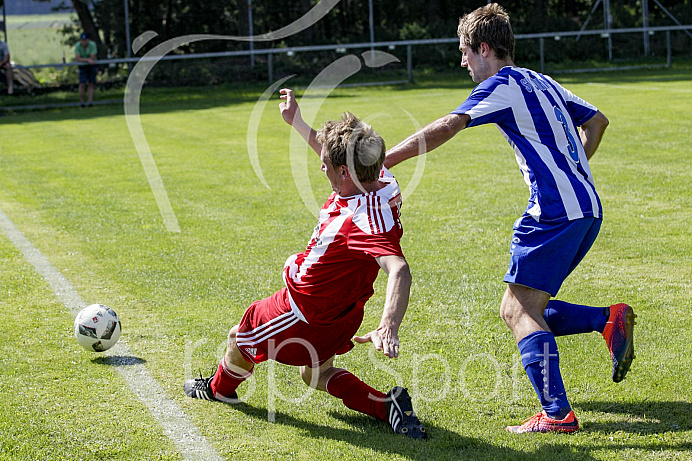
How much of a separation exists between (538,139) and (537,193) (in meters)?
0.25

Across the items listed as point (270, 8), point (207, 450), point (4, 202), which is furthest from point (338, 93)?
point (207, 450)

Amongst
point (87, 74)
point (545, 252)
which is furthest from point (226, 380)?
point (87, 74)

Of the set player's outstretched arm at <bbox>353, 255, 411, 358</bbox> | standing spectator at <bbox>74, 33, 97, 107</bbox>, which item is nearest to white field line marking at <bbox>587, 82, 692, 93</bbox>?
standing spectator at <bbox>74, 33, 97, 107</bbox>

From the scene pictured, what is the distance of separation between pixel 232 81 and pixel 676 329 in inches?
896

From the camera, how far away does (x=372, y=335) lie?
2.96 metres

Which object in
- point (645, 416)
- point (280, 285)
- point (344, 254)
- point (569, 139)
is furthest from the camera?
point (280, 285)

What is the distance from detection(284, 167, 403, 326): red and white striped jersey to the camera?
10.4 ft

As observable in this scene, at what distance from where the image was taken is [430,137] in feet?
11.6

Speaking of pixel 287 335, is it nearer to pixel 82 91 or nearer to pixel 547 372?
pixel 547 372

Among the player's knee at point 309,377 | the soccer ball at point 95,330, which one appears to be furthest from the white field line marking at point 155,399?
the player's knee at point 309,377

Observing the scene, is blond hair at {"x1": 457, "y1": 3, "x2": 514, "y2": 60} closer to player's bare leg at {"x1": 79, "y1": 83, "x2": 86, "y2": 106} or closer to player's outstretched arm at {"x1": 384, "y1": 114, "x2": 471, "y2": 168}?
player's outstretched arm at {"x1": 384, "y1": 114, "x2": 471, "y2": 168}

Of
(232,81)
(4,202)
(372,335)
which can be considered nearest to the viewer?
(372,335)

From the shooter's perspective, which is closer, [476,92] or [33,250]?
[476,92]

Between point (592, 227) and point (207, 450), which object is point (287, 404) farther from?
Answer: point (592, 227)
